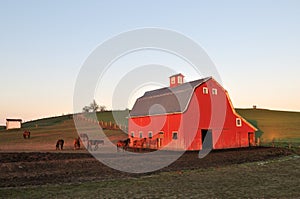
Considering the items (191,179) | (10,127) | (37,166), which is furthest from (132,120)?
(10,127)

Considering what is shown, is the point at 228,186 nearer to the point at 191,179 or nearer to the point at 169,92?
the point at 191,179

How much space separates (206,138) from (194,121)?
3.09 metres

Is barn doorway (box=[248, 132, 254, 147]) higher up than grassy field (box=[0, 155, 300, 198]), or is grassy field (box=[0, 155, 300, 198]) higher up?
barn doorway (box=[248, 132, 254, 147])

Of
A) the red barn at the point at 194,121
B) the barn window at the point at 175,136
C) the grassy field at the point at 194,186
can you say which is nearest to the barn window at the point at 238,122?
the red barn at the point at 194,121

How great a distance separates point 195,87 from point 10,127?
50949mm

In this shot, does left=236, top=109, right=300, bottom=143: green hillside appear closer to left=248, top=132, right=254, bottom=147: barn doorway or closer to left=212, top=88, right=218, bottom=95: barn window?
left=248, top=132, right=254, bottom=147: barn doorway

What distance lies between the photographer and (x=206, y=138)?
39.4 meters

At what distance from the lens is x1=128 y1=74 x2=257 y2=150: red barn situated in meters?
37.5

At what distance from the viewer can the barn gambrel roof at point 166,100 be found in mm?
38616

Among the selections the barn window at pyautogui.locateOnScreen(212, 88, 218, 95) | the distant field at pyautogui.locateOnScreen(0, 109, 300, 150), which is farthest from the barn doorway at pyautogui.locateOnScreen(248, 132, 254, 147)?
the barn window at pyautogui.locateOnScreen(212, 88, 218, 95)

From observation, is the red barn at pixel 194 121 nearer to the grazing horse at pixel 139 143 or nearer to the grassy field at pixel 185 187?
the grazing horse at pixel 139 143

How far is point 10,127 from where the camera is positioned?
73250 mm

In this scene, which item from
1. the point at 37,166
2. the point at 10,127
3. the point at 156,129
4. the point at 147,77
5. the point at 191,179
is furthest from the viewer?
the point at 10,127

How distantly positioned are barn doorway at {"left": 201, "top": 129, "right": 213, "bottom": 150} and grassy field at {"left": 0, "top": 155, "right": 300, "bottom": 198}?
21.0 metres
